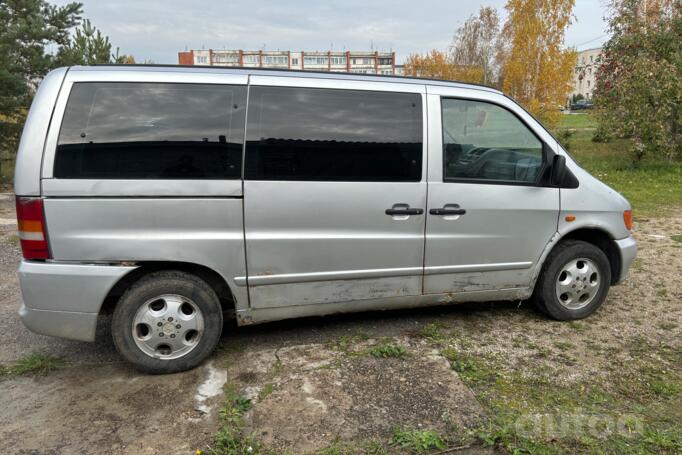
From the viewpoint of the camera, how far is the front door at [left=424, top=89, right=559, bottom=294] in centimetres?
355

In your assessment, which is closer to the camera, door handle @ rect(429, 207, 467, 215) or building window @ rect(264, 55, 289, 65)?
door handle @ rect(429, 207, 467, 215)

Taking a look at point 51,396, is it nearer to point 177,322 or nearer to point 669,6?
point 177,322

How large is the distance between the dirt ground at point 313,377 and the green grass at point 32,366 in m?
0.07

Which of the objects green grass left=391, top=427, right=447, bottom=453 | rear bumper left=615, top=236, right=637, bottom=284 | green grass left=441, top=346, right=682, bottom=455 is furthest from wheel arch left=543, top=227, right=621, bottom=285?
green grass left=391, top=427, right=447, bottom=453

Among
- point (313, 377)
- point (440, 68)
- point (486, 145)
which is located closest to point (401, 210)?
point (486, 145)

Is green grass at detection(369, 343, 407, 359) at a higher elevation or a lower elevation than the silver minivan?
lower

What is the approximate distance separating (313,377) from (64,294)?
165 centimetres

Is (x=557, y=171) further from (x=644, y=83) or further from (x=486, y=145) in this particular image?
(x=644, y=83)

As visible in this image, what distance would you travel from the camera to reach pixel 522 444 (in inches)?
97.8

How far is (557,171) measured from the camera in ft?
12.3

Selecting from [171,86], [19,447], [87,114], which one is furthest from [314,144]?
[19,447]

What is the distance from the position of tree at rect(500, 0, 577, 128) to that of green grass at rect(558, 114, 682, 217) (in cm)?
253

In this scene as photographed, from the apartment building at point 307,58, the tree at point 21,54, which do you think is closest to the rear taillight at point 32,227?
the tree at point 21,54

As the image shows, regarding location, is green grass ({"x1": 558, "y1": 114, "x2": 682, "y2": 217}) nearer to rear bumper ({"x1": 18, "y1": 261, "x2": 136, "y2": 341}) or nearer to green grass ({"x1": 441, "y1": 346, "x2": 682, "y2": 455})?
green grass ({"x1": 441, "y1": 346, "x2": 682, "y2": 455})
